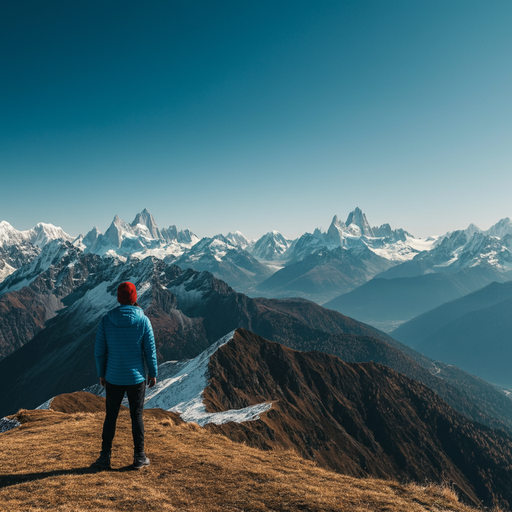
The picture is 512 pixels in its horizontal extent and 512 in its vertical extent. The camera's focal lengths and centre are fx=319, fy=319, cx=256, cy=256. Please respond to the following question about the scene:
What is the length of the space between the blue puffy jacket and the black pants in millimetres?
294

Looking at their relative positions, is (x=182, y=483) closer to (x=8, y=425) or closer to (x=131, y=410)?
(x=131, y=410)

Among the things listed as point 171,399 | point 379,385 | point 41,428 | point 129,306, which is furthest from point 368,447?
point 129,306

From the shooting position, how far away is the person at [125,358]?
443 inches

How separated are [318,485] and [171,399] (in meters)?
105

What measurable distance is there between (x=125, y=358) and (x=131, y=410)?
1.97 m

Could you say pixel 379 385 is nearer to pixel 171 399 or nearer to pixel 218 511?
pixel 171 399

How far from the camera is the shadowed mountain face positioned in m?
105

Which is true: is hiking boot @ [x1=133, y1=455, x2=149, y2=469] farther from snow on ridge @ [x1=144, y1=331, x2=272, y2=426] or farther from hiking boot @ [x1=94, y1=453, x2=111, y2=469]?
snow on ridge @ [x1=144, y1=331, x2=272, y2=426]

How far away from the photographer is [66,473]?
11.2 meters

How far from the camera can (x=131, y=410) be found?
1151 centimetres

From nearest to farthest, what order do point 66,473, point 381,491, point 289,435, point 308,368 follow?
point 66,473 < point 381,491 < point 289,435 < point 308,368

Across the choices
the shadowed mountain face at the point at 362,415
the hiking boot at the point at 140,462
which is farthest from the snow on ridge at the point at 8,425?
the shadowed mountain face at the point at 362,415

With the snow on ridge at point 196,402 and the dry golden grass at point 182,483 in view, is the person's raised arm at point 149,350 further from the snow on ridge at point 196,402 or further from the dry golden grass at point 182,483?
the snow on ridge at point 196,402

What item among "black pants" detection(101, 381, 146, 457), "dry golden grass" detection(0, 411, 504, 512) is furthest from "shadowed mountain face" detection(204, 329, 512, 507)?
"black pants" detection(101, 381, 146, 457)
